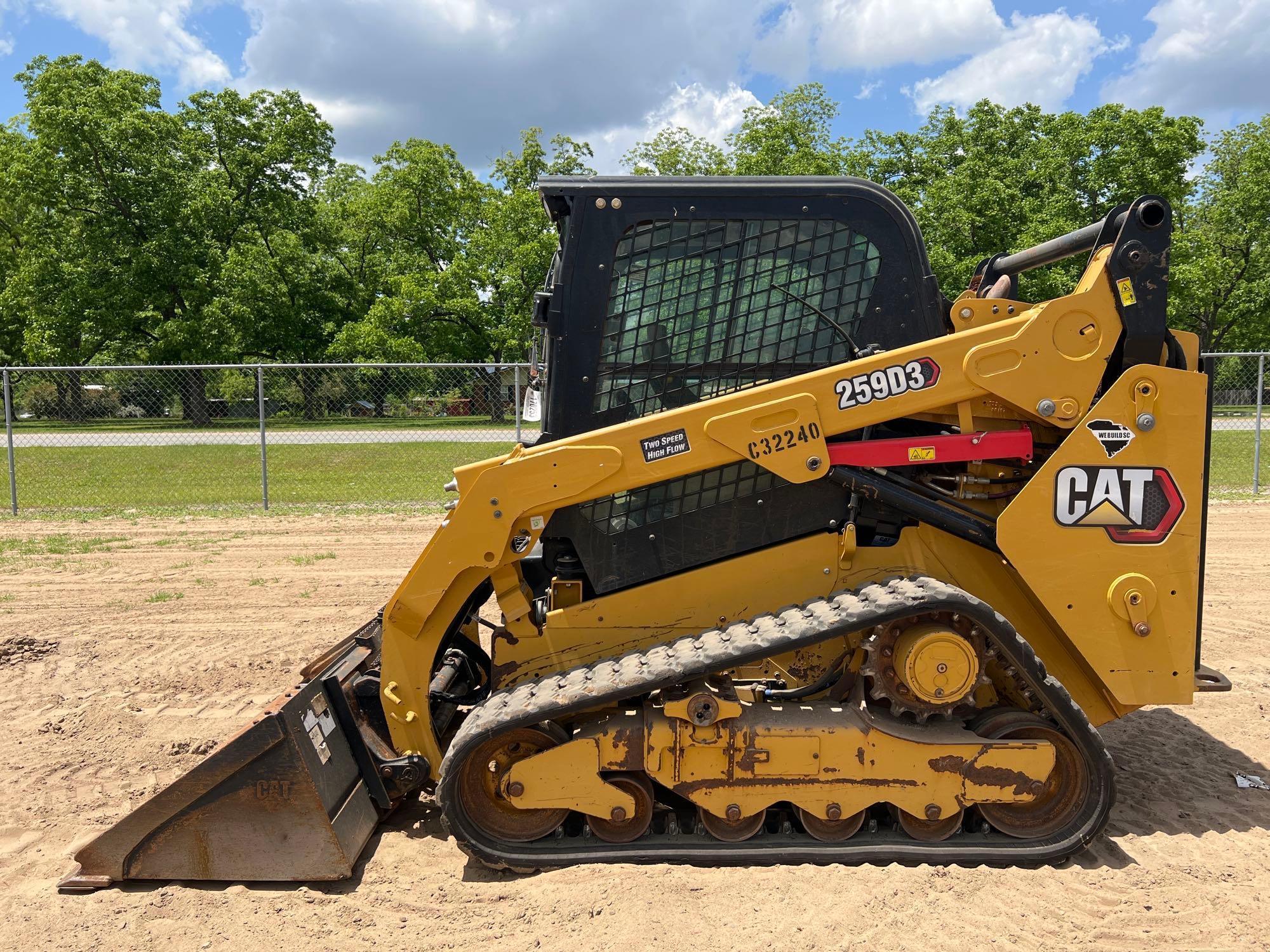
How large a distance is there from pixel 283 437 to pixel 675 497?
12920 mm

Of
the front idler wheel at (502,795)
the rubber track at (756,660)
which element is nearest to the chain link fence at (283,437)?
the front idler wheel at (502,795)

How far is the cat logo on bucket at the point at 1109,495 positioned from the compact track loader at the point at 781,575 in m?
0.01

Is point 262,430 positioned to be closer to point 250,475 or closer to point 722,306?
point 250,475

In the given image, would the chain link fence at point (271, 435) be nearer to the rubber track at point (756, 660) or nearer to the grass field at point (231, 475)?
the grass field at point (231, 475)

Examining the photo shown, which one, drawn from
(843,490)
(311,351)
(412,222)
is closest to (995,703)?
(843,490)

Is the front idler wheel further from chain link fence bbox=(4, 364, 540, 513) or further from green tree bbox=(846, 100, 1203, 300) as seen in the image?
green tree bbox=(846, 100, 1203, 300)

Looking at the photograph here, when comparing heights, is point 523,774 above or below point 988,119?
below

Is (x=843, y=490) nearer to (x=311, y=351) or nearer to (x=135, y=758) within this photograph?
(x=135, y=758)

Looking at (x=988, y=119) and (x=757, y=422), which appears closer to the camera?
(x=757, y=422)

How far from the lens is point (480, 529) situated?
370 cm

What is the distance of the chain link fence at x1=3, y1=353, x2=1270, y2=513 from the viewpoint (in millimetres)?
14297

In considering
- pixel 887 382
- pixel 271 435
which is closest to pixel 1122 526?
pixel 887 382

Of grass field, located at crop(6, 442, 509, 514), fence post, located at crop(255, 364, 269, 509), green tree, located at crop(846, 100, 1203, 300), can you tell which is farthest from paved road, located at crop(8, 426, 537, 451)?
green tree, located at crop(846, 100, 1203, 300)

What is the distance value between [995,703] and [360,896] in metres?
2.74
